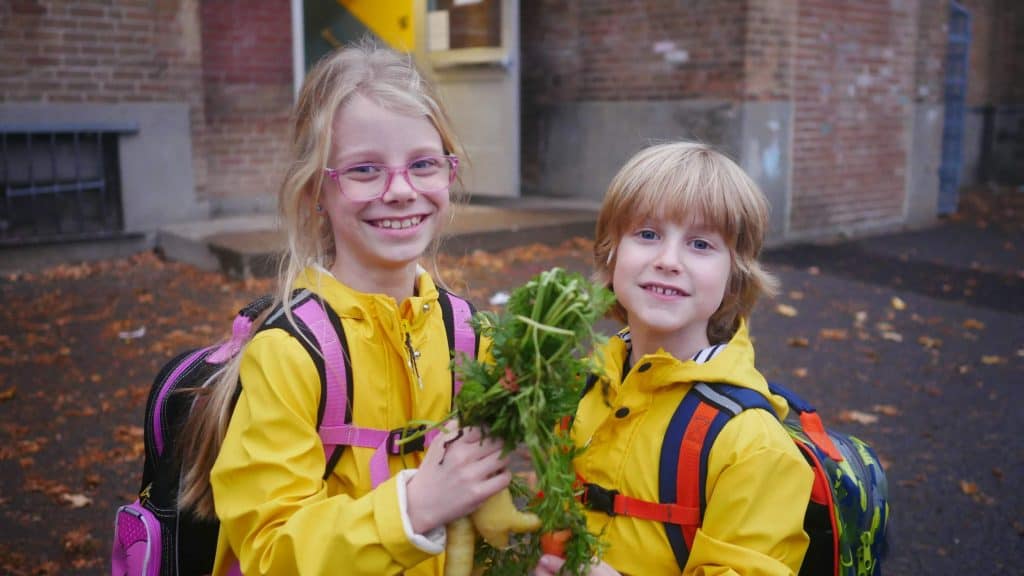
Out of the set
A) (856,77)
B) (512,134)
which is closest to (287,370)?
(512,134)

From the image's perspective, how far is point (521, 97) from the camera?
38.3ft

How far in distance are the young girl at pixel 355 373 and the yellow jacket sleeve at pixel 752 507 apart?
19.1 inches

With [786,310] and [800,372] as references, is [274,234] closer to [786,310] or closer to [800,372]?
[786,310]

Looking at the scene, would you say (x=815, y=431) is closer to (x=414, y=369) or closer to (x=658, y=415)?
(x=658, y=415)

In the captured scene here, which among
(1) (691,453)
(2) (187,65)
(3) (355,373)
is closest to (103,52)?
(2) (187,65)

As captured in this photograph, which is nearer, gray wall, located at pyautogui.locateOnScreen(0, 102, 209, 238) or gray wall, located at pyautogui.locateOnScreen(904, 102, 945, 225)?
gray wall, located at pyautogui.locateOnScreen(0, 102, 209, 238)

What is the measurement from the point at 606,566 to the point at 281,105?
8.19m

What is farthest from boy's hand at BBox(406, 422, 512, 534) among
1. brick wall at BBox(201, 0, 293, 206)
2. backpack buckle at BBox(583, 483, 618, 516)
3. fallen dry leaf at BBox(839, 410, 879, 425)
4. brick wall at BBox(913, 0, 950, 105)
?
brick wall at BBox(913, 0, 950, 105)

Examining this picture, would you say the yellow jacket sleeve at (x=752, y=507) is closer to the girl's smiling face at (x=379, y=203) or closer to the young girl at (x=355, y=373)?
the young girl at (x=355, y=373)

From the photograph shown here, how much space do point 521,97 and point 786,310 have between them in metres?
5.56

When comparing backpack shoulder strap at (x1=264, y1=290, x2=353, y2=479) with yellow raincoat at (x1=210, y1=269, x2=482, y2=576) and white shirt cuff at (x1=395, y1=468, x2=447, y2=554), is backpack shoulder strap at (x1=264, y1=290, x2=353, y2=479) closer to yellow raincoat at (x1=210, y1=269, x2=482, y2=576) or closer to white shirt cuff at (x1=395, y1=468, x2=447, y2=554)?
yellow raincoat at (x1=210, y1=269, x2=482, y2=576)

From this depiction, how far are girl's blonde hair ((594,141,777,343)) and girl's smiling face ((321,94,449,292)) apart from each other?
421 mm

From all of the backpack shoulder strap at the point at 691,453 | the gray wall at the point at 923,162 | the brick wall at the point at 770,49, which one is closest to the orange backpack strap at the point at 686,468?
the backpack shoulder strap at the point at 691,453

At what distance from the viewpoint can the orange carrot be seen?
1641 mm
